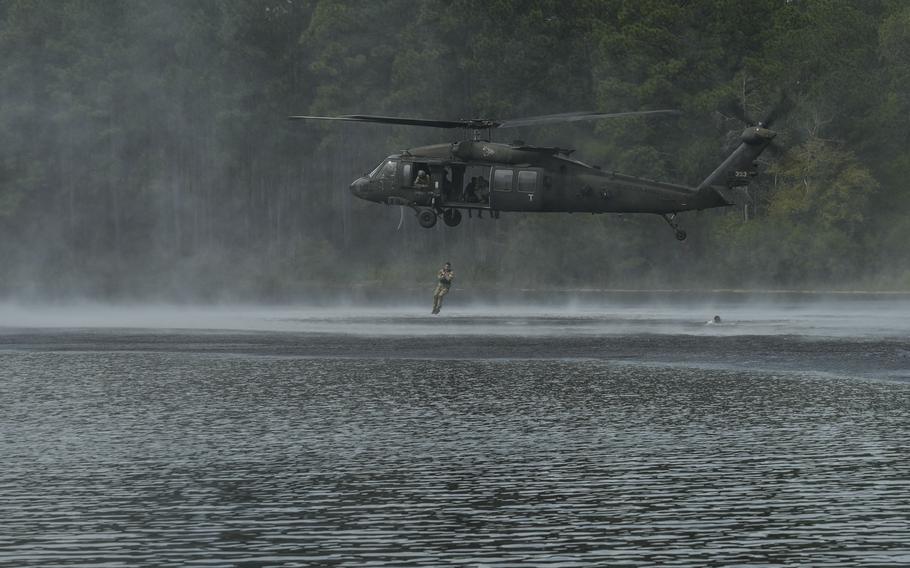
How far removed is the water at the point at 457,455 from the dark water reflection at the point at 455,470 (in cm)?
6

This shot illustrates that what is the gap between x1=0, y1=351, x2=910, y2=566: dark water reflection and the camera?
15.8 metres

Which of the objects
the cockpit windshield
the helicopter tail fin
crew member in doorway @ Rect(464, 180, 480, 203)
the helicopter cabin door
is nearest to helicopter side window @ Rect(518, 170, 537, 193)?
the helicopter cabin door

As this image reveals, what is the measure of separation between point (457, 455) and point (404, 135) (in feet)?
273

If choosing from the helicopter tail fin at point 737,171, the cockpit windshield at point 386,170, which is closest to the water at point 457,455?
the helicopter tail fin at point 737,171

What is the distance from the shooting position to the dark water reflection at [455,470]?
15.8m

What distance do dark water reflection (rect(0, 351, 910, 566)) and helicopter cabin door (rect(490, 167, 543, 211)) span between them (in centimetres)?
1859

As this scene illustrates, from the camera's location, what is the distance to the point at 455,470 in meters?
20.6

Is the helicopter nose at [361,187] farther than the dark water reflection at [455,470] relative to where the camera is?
Yes

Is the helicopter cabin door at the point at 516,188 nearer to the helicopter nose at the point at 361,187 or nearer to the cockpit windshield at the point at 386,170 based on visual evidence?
the cockpit windshield at the point at 386,170

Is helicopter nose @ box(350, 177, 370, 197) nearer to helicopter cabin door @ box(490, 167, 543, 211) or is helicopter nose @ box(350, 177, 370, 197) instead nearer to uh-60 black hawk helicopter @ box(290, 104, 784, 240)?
uh-60 black hawk helicopter @ box(290, 104, 784, 240)

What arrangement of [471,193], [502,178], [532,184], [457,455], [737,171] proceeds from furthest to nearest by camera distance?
[471,193], [737,171], [532,184], [502,178], [457,455]

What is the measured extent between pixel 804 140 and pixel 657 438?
256 feet

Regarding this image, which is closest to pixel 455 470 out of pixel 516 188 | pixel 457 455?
pixel 457 455

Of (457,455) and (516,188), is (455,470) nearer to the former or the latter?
(457,455)
